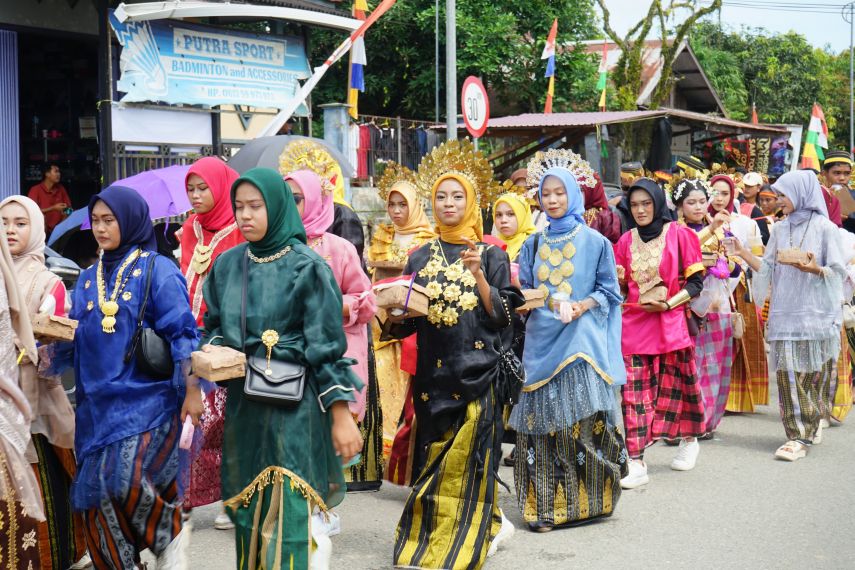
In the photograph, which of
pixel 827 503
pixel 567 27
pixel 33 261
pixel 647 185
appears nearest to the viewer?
pixel 33 261

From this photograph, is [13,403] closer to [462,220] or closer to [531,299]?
[462,220]

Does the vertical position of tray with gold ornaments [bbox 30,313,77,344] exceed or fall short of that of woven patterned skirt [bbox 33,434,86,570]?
it exceeds it

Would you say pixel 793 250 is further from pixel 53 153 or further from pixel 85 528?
pixel 53 153

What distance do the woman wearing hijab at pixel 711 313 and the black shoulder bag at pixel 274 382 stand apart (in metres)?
4.42

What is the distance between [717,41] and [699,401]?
135ft

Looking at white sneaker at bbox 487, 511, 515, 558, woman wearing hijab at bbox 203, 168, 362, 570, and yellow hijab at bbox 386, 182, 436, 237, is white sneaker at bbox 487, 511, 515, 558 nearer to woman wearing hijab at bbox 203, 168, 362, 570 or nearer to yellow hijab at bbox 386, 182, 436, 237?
woman wearing hijab at bbox 203, 168, 362, 570

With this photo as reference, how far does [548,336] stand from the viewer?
19.2 ft

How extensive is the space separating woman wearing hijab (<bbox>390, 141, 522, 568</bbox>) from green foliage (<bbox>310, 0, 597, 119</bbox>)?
1982 cm

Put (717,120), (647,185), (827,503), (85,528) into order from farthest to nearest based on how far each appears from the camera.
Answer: (717,120), (647,185), (827,503), (85,528)

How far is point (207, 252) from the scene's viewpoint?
5.76m

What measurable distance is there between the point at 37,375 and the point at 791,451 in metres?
5.16

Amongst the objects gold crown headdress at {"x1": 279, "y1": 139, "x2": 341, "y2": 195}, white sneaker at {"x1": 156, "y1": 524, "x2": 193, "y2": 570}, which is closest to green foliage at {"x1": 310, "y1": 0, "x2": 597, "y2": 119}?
gold crown headdress at {"x1": 279, "y1": 139, "x2": 341, "y2": 195}

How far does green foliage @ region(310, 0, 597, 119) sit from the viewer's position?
964 inches

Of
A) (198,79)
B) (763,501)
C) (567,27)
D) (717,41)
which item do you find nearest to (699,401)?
(763,501)
